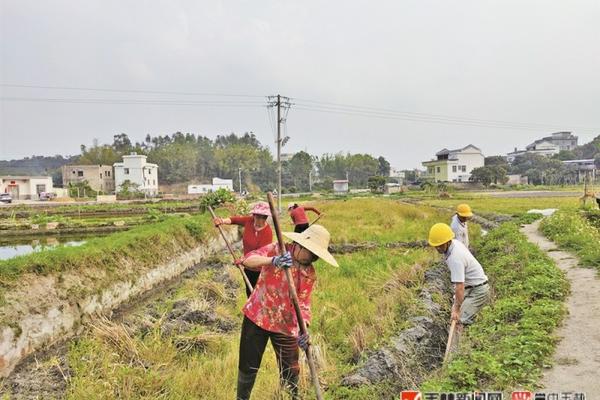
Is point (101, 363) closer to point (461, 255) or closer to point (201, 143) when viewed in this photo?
Result: point (461, 255)

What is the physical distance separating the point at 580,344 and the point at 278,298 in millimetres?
3091

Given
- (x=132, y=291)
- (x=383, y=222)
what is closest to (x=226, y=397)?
(x=132, y=291)

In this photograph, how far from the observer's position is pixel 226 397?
4.08m

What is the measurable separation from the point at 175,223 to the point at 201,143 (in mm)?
71807

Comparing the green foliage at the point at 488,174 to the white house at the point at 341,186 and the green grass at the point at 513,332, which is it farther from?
the green grass at the point at 513,332

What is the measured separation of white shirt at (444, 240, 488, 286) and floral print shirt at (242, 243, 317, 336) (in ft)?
6.44

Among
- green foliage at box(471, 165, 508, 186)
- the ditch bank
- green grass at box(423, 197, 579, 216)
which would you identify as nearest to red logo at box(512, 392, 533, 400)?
the ditch bank

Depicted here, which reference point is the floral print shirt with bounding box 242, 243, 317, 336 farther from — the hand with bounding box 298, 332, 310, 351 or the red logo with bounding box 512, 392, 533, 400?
the red logo with bounding box 512, 392, 533, 400

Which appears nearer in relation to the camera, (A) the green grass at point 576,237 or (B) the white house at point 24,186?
(A) the green grass at point 576,237

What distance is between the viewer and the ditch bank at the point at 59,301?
639 cm

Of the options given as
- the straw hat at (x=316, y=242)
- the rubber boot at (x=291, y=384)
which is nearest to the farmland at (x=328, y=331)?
the rubber boot at (x=291, y=384)

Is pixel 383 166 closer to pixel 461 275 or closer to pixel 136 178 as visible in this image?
pixel 136 178

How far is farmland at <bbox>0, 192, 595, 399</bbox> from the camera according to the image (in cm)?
395

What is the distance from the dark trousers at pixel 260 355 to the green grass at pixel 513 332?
3.55 ft
